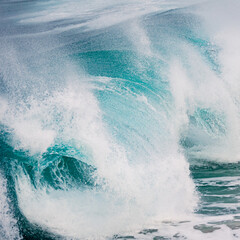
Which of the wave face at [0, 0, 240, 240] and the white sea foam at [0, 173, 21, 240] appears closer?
the white sea foam at [0, 173, 21, 240]

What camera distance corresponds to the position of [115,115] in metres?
7.73

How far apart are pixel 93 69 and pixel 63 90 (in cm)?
267

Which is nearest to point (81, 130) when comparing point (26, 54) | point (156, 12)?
point (26, 54)

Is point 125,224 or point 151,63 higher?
point 151,63

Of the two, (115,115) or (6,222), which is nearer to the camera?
(6,222)

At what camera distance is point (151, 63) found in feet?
32.3

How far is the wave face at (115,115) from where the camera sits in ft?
16.5

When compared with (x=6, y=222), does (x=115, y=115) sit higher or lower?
higher

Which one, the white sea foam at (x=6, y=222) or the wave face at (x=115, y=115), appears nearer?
the white sea foam at (x=6, y=222)

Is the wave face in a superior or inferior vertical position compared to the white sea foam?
superior

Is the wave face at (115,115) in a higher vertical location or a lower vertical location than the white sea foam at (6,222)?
higher

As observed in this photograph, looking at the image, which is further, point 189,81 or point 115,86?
point 189,81

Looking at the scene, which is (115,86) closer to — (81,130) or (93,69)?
(93,69)

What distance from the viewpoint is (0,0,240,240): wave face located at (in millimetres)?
5031
